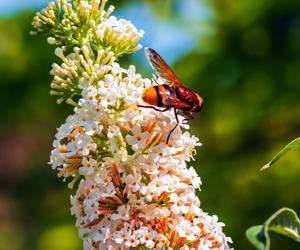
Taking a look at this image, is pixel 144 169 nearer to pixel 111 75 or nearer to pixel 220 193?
pixel 111 75

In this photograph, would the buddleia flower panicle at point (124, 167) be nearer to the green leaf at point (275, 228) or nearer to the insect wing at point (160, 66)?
the insect wing at point (160, 66)

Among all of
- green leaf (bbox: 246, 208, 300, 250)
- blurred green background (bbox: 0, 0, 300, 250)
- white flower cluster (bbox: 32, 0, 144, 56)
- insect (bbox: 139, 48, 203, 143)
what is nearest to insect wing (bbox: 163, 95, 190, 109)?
insect (bbox: 139, 48, 203, 143)

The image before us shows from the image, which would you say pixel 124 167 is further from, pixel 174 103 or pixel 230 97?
pixel 230 97

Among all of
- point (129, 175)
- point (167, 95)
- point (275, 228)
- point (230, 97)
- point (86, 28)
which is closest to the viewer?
point (275, 228)

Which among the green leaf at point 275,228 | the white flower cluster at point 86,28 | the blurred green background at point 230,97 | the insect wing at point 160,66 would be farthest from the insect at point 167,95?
the blurred green background at point 230,97

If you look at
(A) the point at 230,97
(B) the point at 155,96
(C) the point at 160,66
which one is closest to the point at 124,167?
(B) the point at 155,96

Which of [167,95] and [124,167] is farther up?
[167,95]
